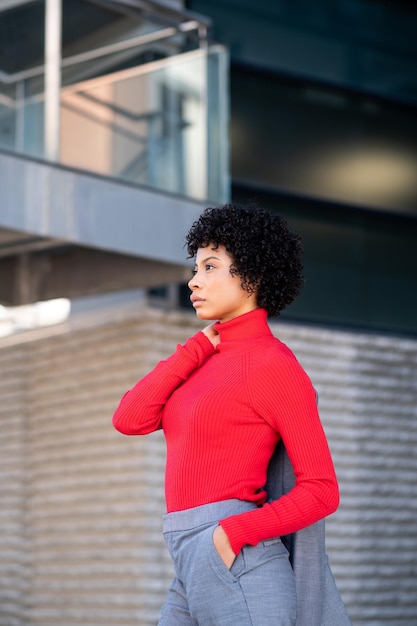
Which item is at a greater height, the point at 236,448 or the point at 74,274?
the point at 74,274

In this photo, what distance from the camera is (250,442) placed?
2.76 m

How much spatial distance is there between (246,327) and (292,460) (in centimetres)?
38

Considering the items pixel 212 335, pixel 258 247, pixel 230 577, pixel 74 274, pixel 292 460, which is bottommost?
pixel 230 577

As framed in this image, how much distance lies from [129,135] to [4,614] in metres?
4.33

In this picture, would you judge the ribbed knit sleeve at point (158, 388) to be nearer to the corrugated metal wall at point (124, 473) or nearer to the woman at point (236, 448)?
the woman at point (236, 448)

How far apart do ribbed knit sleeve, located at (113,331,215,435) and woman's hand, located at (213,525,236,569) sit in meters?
0.39

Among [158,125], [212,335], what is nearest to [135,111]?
[158,125]

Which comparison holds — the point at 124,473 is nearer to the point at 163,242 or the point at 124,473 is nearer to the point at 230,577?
the point at 163,242

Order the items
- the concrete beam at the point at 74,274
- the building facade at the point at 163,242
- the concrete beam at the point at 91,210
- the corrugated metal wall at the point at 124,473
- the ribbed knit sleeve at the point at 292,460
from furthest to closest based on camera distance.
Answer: the corrugated metal wall at the point at 124,473 → the concrete beam at the point at 74,274 → the building facade at the point at 163,242 → the concrete beam at the point at 91,210 → the ribbed knit sleeve at the point at 292,460

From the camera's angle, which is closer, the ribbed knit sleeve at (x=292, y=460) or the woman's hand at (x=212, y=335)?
the ribbed knit sleeve at (x=292, y=460)

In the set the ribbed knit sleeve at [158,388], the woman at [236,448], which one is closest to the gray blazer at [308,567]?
the woman at [236,448]

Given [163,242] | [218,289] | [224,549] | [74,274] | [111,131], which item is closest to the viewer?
[224,549]

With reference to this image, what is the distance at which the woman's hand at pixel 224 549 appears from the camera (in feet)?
8.81

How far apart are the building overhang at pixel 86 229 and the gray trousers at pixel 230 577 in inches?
190
